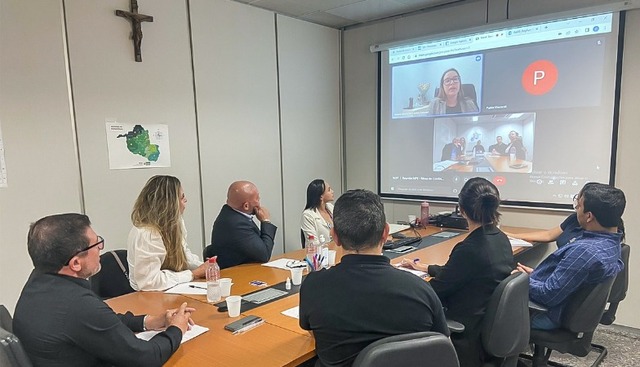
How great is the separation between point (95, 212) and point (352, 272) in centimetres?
248

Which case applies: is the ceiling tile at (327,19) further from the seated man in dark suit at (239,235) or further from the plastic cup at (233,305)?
the plastic cup at (233,305)

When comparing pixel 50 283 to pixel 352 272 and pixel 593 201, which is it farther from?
pixel 593 201

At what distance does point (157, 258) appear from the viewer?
2.30 meters

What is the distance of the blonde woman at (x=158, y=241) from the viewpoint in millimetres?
2283

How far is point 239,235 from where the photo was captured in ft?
9.36

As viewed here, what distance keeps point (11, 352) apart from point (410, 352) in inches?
48.2

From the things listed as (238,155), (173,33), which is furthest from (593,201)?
(173,33)

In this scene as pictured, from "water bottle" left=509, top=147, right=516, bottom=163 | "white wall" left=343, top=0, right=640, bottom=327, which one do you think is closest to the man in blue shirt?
"white wall" left=343, top=0, right=640, bottom=327

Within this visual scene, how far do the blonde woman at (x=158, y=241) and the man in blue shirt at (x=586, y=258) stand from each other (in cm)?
199

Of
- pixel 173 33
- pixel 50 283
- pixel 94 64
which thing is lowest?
pixel 50 283

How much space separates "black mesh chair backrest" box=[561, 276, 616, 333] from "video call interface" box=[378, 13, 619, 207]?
1684 mm

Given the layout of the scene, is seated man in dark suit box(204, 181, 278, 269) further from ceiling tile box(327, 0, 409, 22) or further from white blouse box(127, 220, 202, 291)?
ceiling tile box(327, 0, 409, 22)

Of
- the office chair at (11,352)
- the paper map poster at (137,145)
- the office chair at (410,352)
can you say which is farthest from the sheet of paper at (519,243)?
the office chair at (11,352)

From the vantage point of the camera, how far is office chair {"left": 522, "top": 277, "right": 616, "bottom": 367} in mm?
2229
